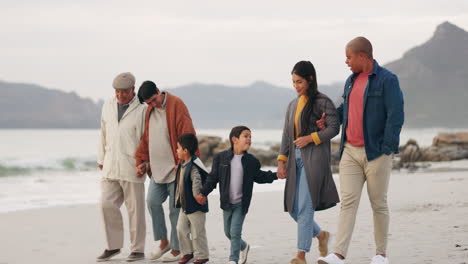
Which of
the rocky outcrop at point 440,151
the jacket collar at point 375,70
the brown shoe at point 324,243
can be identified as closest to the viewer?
the jacket collar at point 375,70

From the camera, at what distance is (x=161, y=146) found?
694cm

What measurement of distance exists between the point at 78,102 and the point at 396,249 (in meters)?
120

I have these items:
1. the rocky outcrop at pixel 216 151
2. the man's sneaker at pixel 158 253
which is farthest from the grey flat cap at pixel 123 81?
the rocky outcrop at pixel 216 151

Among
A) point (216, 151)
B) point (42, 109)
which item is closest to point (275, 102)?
point (42, 109)

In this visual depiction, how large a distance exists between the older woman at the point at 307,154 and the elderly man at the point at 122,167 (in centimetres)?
172

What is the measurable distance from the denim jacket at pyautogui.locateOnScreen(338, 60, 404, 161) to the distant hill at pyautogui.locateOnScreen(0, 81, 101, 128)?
113395 mm

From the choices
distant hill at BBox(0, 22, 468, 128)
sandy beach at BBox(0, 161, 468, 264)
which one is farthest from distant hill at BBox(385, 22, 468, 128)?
sandy beach at BBox(0, 161, 468, 264)

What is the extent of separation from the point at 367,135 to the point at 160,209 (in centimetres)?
233

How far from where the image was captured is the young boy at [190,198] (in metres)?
6.43

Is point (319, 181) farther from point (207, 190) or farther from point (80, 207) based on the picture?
point (80, 207)

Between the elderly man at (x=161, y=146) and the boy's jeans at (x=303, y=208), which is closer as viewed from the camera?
the boy's jeans at (x=303, y=208)

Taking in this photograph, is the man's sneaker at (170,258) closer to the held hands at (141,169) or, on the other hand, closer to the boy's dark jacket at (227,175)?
the held hands at (141,169)

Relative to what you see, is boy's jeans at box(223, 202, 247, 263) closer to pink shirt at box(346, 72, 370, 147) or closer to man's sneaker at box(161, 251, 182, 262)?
man's sneaker at box(161, 251, 182, 262)

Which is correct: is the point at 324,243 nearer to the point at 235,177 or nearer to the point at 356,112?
the point at 235,177
